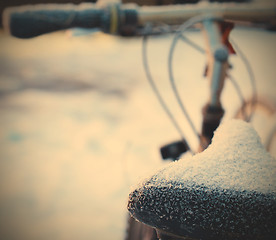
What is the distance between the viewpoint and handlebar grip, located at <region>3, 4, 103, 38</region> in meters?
0.79

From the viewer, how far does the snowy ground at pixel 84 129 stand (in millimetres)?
2240

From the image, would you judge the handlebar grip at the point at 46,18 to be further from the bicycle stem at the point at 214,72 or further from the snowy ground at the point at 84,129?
the snowy ground at the point at 84,129

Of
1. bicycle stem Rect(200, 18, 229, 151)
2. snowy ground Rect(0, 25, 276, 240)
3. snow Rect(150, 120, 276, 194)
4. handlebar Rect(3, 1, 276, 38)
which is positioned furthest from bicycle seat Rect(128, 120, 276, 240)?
snowy ground Rect(0, 25, 276, 240)

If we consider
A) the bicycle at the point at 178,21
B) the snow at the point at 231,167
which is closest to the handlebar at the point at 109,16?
the bicycle at the point at 178,21

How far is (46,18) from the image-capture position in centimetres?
84

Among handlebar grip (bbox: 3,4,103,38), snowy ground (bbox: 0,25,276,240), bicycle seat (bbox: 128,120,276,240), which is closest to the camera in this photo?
bicycle seat (bbox: 128,120,276,240)

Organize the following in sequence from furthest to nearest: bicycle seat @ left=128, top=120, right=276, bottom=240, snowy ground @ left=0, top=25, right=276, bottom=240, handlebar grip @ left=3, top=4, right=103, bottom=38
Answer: snowy ground @ left=0, top=25, right=276, bottom=240 → handlebar grip @ left=3, top=4, right=103, bottom=38 → bicycle seat @ left=128, top=120, right=276, bottom=240

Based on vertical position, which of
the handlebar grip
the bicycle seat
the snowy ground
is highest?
the handlebar grip

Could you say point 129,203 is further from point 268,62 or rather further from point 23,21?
point 268,62

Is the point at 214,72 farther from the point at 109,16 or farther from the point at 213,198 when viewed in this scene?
the point at 213,198

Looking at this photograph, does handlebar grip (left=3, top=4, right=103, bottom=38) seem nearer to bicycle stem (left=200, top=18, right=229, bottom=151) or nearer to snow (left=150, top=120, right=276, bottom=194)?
bicycle stem (left=200, top=18, right=229, bottom=151)

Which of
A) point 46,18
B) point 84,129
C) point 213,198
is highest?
point 46,18

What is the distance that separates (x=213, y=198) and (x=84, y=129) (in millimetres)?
3170

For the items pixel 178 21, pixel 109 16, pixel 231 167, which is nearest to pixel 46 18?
pixel 109 16
